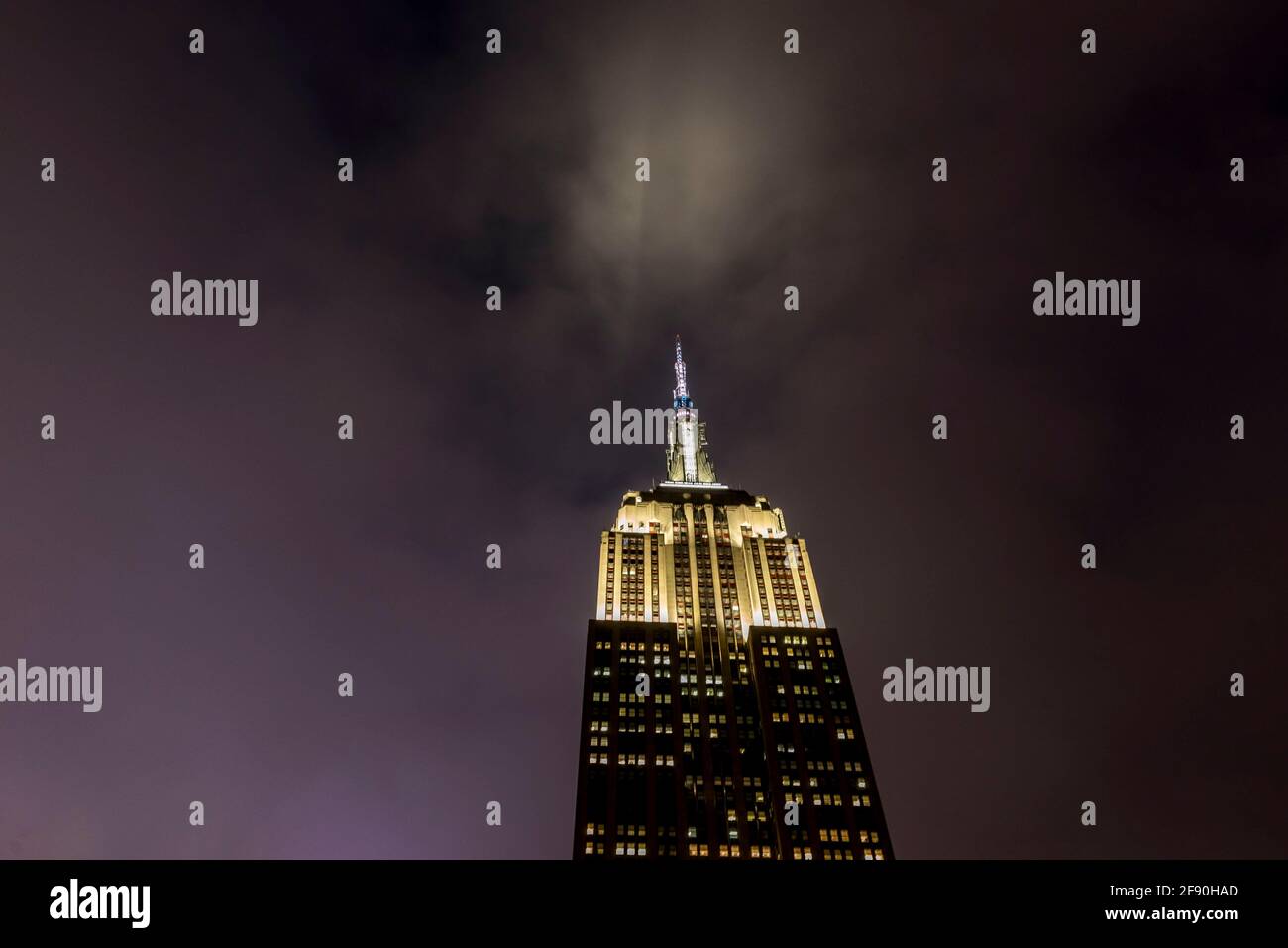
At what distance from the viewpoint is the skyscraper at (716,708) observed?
128250 millimetres

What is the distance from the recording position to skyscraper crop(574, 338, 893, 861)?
128250 millimetres

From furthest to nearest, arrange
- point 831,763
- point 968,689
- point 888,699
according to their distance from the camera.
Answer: point 968,689 → point 888,699 → point 831,763

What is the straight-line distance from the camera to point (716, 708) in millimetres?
145875

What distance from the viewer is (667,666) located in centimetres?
14788
